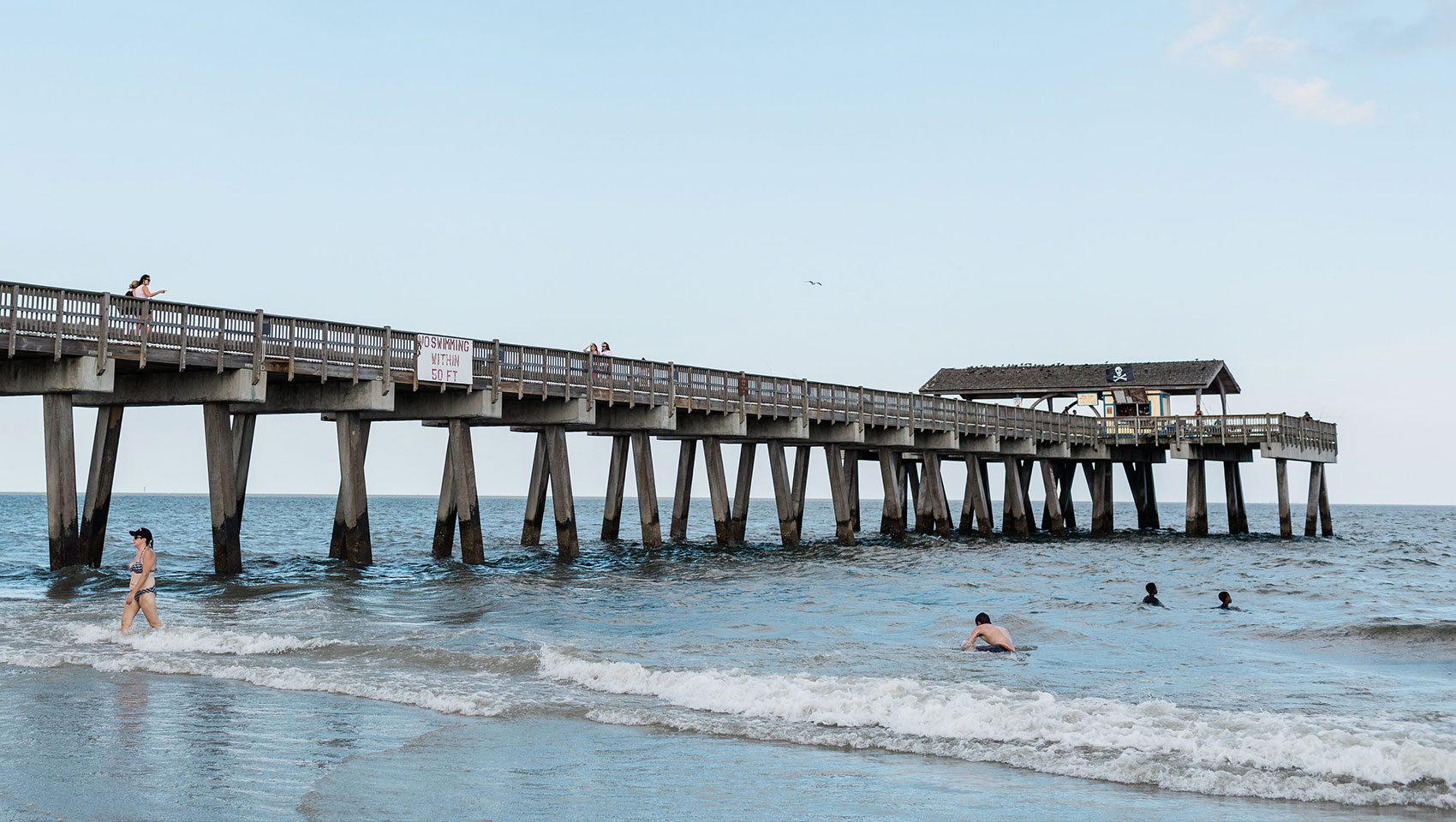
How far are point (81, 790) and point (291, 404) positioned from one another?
66.3ft

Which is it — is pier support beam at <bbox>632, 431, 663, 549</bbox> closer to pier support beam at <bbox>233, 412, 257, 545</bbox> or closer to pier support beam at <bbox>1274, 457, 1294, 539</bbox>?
pier support beam at <bbox>233, 412, 257, 545</bbox>

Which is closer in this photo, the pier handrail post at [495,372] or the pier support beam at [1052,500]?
the pier handrail post at [495,372]

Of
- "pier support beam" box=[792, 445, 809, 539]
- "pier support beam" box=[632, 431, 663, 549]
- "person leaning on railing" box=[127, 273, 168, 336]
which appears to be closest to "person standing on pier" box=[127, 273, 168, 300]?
"person leaning on railing" box=[127, 273, 168, 336]

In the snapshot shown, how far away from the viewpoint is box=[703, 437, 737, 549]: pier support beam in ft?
131

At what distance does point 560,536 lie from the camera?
35.0 meters

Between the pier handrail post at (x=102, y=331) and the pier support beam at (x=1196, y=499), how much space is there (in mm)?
45498

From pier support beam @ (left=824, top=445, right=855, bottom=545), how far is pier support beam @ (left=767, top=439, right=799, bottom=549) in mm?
1552

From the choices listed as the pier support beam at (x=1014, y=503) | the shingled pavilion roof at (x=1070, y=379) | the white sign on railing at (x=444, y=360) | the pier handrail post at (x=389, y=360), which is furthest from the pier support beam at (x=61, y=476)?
the shingled pavilion roof at (x=1070, y=379)

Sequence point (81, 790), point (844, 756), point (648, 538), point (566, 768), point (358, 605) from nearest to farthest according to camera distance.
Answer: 1. point (81, 790)
2. point (566, 768)
3. point (844, 756)
4. point (358, 605)
5. point (648, 538)

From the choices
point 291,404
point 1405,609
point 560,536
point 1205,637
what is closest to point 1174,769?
point 1205,637

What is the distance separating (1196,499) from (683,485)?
83.2 ft

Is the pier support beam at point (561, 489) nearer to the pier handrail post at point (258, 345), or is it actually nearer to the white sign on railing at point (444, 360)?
the white sign on railing at point (444, 360)

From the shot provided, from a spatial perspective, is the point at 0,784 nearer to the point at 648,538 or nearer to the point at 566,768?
the point at 566,768

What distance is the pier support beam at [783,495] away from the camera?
42.0 m
